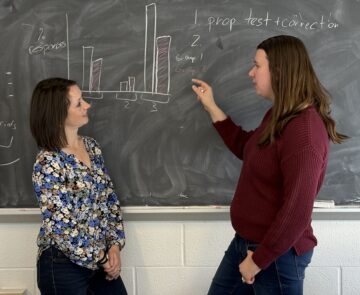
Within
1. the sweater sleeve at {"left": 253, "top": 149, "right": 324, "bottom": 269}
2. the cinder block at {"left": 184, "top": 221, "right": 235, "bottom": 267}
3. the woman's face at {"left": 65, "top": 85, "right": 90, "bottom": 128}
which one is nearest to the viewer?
the sweater sleeve at {"left": 253, "top": 149, "right": 324, "bottom": 269}

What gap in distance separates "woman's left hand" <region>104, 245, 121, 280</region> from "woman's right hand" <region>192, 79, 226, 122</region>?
744 mm

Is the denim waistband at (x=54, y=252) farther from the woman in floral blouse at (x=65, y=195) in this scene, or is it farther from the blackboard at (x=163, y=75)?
the blackboard at (x=163, y=75)

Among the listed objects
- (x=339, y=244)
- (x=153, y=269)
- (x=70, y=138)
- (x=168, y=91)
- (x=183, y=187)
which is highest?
(x=168, y=91)

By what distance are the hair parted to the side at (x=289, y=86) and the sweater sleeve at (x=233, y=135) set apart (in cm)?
40

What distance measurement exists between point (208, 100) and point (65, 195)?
2.53 feet

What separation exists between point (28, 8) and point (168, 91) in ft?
2.49

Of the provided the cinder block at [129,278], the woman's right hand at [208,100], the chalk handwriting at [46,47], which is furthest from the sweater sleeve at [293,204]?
the chalk handwriting at [46,47]

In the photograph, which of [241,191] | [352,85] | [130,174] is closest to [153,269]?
[130,174]

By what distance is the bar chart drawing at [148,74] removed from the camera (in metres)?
2.10

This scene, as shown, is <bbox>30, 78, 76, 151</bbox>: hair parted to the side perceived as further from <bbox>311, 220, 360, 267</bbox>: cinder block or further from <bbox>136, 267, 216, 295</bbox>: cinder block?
<bbox>311, 220, 360, 267</bbox>: cinder block

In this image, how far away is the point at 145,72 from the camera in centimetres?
213

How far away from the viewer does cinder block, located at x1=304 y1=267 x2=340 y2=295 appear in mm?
2268

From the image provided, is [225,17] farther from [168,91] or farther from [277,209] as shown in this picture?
[277,209]

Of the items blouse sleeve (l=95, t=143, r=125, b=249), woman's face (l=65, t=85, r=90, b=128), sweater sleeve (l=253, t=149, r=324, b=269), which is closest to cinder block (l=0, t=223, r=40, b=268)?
blouse sleeve (l=95, t=143, r=125, b=249)
